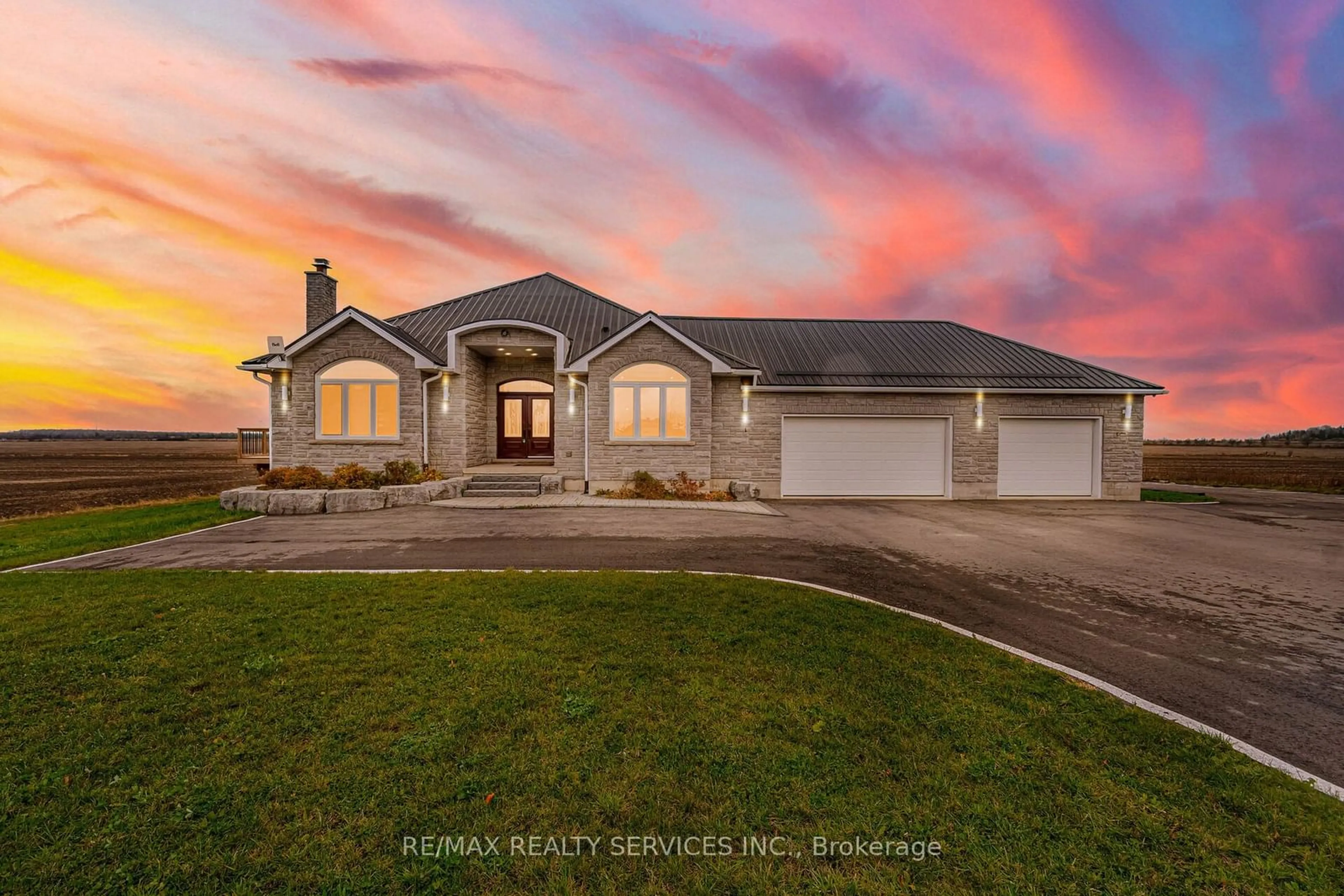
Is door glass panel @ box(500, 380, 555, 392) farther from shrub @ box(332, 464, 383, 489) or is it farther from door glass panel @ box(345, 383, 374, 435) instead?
shrub @ box(332, 464, 383, 489)

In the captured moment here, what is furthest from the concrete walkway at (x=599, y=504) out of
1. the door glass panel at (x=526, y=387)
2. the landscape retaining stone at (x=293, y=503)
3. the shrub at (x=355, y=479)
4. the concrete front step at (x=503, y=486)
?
the door glass panel at (x=526, y=387)

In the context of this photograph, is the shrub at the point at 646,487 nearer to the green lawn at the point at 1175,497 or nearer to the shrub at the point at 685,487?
the shrub at the point at 685,487

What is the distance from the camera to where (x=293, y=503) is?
11836 millimetres

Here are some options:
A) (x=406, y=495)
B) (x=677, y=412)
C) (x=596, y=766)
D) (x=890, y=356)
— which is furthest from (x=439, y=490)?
(x=890, y=356)

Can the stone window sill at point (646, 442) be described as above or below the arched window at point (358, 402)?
below

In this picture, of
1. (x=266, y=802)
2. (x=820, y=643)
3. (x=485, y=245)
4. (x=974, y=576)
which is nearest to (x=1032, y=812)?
(x=820, y=643)

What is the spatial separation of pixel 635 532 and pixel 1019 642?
653cm

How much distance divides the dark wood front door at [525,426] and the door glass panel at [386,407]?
12.8ft

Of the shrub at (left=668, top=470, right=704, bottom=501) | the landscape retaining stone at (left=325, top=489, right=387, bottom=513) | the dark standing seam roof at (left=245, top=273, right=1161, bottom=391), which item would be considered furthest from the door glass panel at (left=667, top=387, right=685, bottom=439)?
the landscape retaining stone at (left=325, top=489, right=387, bottom=513)

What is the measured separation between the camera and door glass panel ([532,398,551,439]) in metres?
18.8

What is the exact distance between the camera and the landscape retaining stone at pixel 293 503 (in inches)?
465

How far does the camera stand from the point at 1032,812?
99.8 inches

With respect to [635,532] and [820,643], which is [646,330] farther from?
[820,643]

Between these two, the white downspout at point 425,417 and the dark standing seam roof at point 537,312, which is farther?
the dark standing seam roof at point 537,312
